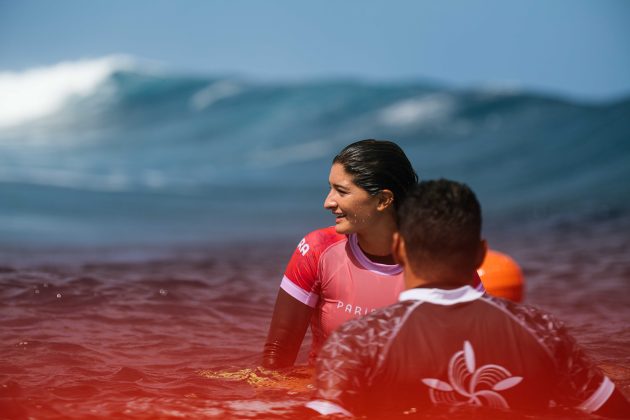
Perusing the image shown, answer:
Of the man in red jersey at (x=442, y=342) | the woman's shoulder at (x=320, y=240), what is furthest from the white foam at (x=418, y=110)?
the man in red jersey at (x=442, y=342)

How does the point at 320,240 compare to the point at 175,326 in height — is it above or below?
above

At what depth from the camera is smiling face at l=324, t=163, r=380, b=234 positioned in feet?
13.4

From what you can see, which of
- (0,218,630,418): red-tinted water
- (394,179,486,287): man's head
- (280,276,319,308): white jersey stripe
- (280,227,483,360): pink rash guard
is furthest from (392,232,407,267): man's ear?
(280,276,319,308): white jersey stripe

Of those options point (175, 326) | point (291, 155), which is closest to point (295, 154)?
point (291, 155)

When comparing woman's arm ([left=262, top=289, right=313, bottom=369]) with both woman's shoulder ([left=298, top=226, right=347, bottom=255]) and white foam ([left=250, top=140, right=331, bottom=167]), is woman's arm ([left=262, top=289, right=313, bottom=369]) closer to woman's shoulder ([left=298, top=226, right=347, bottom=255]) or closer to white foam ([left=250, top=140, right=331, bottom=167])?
woman's shoulder ([left=298, top=226, right=347, bottom=255])

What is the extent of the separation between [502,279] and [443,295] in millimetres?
3658

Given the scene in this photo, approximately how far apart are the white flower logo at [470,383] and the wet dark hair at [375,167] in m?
1.36

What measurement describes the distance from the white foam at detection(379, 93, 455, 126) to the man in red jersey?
105 feet

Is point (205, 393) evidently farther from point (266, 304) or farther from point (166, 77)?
point (166, 77)

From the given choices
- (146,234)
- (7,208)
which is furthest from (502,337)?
(7,208)

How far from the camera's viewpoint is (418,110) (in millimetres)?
35250

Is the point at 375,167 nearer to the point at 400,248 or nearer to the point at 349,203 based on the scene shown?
the point at 349,203

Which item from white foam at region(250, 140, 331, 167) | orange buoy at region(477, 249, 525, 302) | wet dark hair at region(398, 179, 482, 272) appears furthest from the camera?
white foam at region(250, 140, 331, 167)

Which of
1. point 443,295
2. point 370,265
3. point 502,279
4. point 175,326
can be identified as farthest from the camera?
point 175,326
